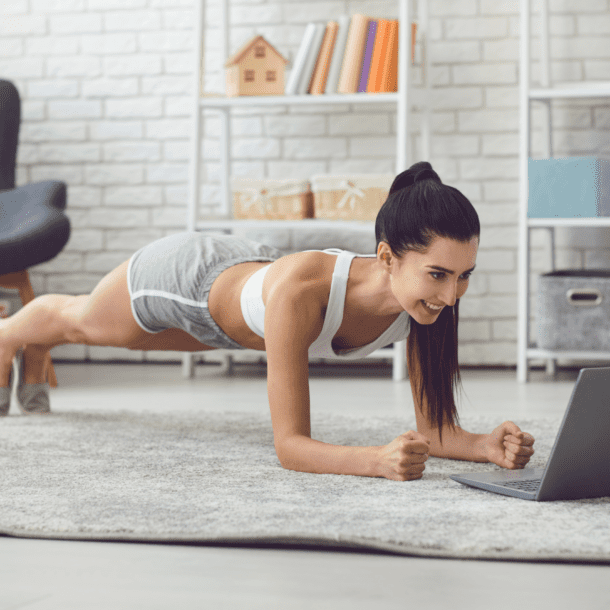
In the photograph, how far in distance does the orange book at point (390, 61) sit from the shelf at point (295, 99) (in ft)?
0.14

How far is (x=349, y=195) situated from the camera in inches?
104

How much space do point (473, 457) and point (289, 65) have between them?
2070 mm

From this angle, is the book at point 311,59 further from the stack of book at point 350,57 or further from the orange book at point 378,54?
the orange book at point 378,54

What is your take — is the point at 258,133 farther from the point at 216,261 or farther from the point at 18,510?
the point at 18,510

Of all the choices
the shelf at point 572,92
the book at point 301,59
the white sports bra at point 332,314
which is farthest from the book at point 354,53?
the white sports bra at point 332,314

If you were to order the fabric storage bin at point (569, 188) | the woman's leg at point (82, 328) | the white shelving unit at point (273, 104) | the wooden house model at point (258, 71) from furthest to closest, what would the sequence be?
the wooden house model at point (258, 71), the white shelving unit at point (273, 104), the fabric storage bin at point (569, 188), the woman's leg at point (82, 328)

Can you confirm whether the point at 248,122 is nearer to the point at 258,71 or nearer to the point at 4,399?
the point at 258,71

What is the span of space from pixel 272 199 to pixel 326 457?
5.06 feet

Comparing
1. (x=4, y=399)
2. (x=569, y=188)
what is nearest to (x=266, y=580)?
(x=4, y=399)

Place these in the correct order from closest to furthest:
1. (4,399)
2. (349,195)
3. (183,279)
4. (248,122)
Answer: (183,279) < (4,399) < (349,195) < (248,122)

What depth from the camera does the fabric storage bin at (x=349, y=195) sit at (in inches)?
103

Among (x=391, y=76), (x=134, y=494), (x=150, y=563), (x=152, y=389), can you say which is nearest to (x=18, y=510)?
(x=134, y=494)

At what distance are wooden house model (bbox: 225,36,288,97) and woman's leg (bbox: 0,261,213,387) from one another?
1.18m

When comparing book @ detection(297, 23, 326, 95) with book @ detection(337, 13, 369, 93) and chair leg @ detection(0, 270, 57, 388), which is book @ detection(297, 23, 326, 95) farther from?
chair leg @ detection(0, 270, 57, 388)
